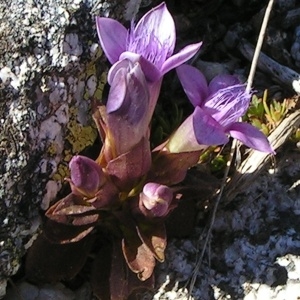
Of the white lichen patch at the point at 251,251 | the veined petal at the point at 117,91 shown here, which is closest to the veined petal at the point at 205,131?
the veined petal at the point at 117,91

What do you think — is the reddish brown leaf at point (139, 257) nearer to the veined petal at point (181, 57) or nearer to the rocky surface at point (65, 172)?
the rocky surface at point (65, 172)

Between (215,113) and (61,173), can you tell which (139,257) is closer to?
(61,173)

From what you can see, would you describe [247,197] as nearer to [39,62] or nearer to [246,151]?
[246,151]

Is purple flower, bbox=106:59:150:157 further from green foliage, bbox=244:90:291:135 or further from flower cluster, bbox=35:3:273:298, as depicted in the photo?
green foliage, bbox=244:90:291:135

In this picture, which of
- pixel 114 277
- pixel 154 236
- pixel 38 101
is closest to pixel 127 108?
pixel 38 101

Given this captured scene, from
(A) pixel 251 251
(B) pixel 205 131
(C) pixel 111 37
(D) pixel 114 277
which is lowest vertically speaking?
(A) pixel 251 251

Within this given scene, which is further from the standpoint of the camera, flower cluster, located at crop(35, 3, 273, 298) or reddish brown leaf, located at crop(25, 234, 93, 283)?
reddish brown leaf, located at crop(25, 234, 93, 283)

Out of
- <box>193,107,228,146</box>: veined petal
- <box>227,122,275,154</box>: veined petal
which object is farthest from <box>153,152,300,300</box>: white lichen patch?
<box>193,107,228,146</box>: veined petal
